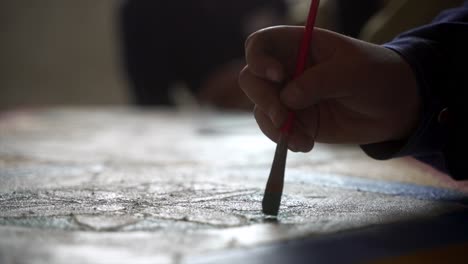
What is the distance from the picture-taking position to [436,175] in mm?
882

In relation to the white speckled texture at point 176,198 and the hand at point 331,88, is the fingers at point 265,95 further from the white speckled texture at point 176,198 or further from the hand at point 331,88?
the white speckled texture at point 176,198

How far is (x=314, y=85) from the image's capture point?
56cm

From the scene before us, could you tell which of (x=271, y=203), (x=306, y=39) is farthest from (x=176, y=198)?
(x=306, y=39)

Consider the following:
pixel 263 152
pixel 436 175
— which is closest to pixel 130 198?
pixel 436 175

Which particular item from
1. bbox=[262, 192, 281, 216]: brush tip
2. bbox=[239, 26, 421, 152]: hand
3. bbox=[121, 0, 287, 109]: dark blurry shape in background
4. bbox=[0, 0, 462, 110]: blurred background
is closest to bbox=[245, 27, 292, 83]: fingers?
bbox=[239, 26, 421, 152]: hand

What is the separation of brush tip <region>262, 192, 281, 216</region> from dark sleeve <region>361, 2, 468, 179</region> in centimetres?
20

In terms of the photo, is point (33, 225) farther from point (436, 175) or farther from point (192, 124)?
point (192, 124)

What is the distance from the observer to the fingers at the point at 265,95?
0.60 metres

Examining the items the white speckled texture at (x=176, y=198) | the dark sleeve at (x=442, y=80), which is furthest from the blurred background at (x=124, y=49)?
the dark sleeve at (x=442, y=80)

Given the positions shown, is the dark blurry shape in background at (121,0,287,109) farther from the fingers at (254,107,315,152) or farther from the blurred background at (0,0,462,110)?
the fingers at (254,107,315,152)

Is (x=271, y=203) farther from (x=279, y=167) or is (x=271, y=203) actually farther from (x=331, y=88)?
(x=331, y=88)

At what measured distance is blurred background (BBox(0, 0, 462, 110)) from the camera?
150 inches

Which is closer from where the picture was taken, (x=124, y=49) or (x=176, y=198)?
(x=176, y=198)

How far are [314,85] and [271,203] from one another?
139mm
